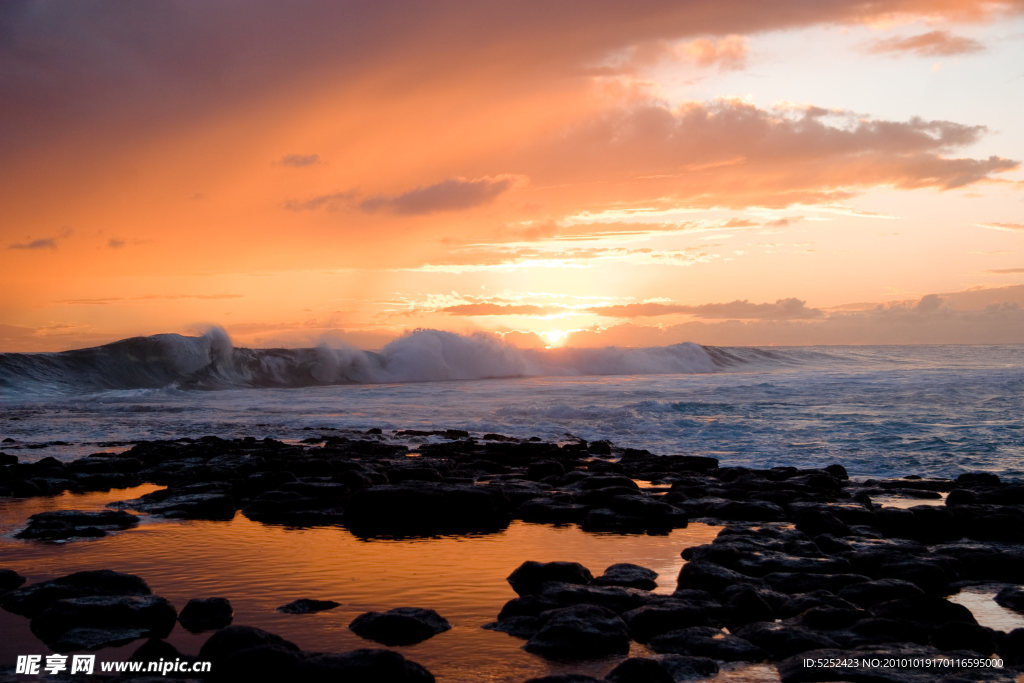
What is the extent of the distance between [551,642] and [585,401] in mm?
29096

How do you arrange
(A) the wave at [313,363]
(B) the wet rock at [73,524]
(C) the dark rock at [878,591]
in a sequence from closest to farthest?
1. (C) the dark rock at [878,591]
2. (B) the wet rock at [73,524]
3. (A) the wave at [313,363]

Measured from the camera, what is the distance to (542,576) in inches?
298

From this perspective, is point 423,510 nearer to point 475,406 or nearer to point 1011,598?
point 1011,598

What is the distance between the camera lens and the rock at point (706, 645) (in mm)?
5848

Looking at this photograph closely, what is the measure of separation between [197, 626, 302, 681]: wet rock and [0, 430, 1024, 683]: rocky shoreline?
0.5 inches

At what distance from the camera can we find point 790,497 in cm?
1240

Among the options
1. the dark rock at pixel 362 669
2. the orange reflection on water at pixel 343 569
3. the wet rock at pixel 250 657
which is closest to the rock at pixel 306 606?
the orange reflection on water at pixel 343 569

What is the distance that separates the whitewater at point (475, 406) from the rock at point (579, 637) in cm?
1205

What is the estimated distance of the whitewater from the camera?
20188 mm

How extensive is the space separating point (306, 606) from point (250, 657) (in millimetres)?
1614

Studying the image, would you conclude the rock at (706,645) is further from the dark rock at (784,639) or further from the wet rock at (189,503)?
the wet rock at (189,503)

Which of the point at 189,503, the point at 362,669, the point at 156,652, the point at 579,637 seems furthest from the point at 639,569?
the point at 189,503

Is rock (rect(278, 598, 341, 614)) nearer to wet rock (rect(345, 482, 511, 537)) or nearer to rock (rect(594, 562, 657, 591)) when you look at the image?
rock (rect(594, 562, 657, 591))

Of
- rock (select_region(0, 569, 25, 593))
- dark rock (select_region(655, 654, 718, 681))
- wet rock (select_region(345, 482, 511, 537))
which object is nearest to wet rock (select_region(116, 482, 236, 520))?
wet rock (select_region(345, 482, 511, 537))
